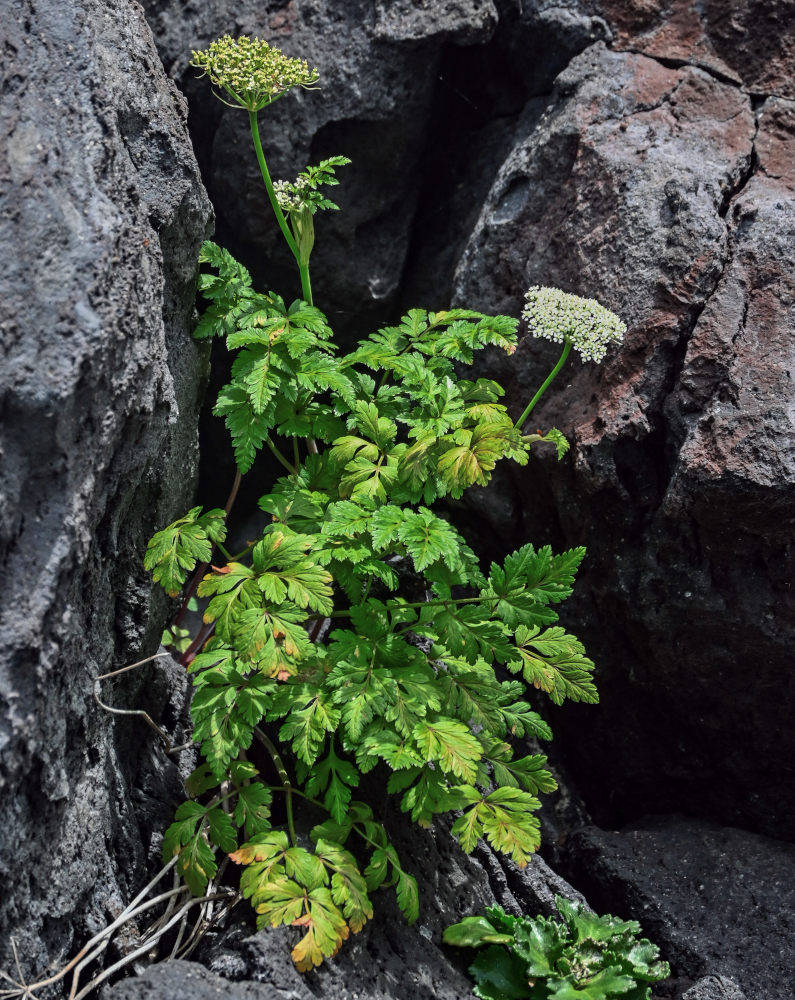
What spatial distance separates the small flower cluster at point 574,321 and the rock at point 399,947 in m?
1.83

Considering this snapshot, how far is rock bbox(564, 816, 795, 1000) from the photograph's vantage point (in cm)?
353

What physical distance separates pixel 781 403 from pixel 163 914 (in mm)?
2748

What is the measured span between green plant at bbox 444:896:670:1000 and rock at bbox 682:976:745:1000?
164 mm

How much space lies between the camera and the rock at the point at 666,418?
361 centimetres

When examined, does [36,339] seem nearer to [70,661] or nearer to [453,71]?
[70,661]

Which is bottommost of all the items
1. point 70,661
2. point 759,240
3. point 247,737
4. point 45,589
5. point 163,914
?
point 163,914

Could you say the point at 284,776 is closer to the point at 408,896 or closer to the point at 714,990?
the point at 408,896

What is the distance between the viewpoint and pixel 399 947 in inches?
125

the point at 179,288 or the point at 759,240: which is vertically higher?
the point at 759,240

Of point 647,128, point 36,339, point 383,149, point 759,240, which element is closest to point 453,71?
point 383,149

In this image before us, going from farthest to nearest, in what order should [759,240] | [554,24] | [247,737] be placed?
[554,24]
[759,240]
[247,737]

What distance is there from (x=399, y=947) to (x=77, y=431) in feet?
6.44

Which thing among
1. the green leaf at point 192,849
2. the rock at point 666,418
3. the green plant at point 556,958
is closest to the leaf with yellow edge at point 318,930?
the green leaf at point 192,849

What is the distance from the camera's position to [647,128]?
414 cm
